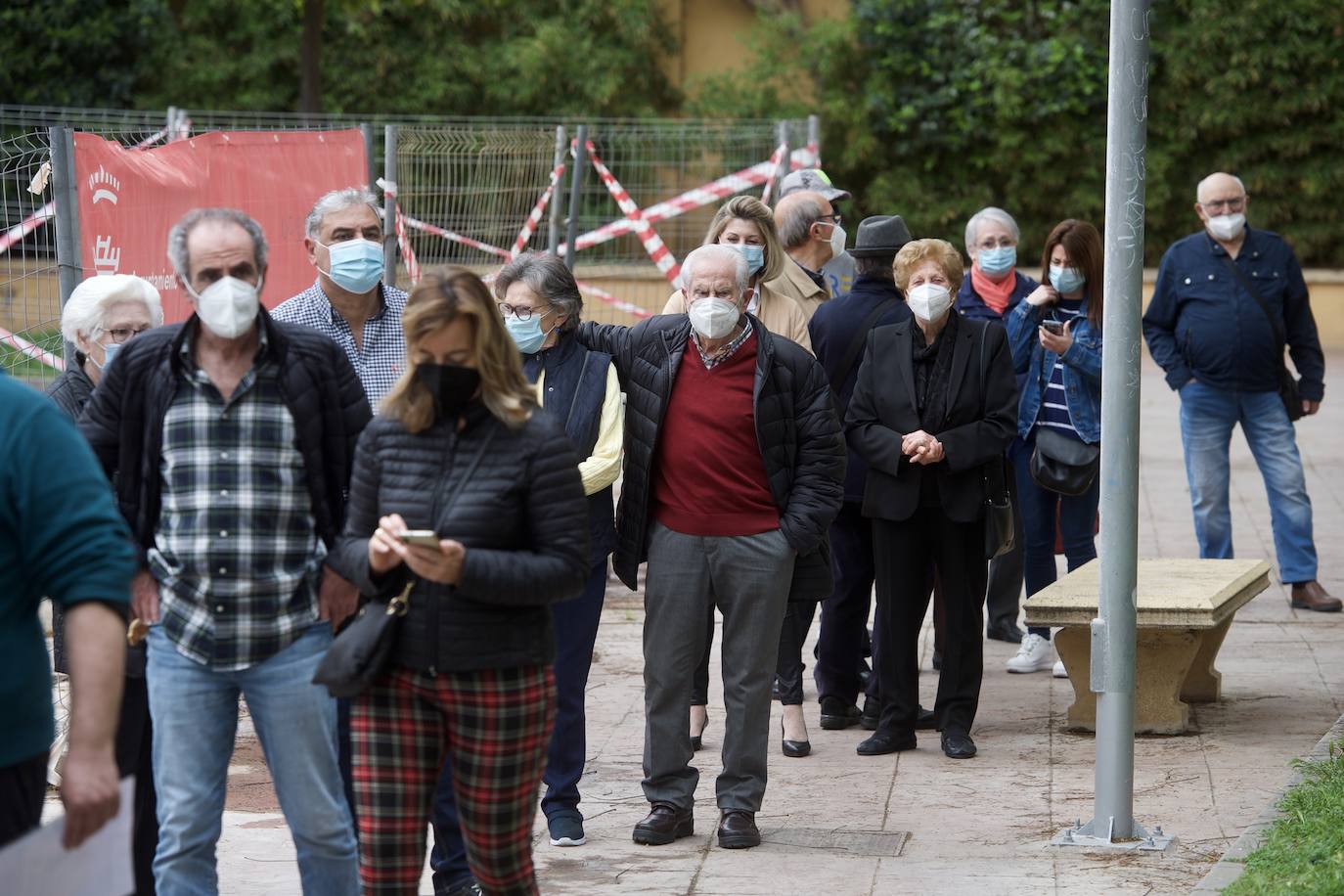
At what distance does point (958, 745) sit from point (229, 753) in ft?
10.8

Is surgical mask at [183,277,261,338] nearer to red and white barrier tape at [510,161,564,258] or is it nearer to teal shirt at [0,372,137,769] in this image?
teal shirt at [0,372,137,769]

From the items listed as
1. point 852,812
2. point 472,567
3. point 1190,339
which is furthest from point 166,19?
point 472,567

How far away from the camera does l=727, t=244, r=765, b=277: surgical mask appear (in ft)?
21.2

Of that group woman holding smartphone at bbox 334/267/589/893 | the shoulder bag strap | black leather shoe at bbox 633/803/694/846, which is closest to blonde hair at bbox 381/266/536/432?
woman holding smartphone at bbox 334/267/589/893

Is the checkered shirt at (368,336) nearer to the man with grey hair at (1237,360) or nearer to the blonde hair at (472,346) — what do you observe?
the blonde hair at (472,346)

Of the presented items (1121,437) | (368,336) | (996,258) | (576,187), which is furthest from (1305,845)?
A: (576,187)

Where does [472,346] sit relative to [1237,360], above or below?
above

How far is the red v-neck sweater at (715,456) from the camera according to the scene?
559 centimetres

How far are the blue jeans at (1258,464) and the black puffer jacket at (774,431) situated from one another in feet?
12.7

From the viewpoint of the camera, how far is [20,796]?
3213mm

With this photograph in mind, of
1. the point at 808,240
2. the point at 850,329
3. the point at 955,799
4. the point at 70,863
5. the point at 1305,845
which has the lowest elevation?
the point at 955,799

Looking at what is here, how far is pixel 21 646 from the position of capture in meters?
3.20

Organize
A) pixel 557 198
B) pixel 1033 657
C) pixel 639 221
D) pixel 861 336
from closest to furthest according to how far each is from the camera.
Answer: pixel 861 336, pixel 1033 657, pixel 557 198, pixel 639 221

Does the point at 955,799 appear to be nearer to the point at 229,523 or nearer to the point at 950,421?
the point at 950,421
